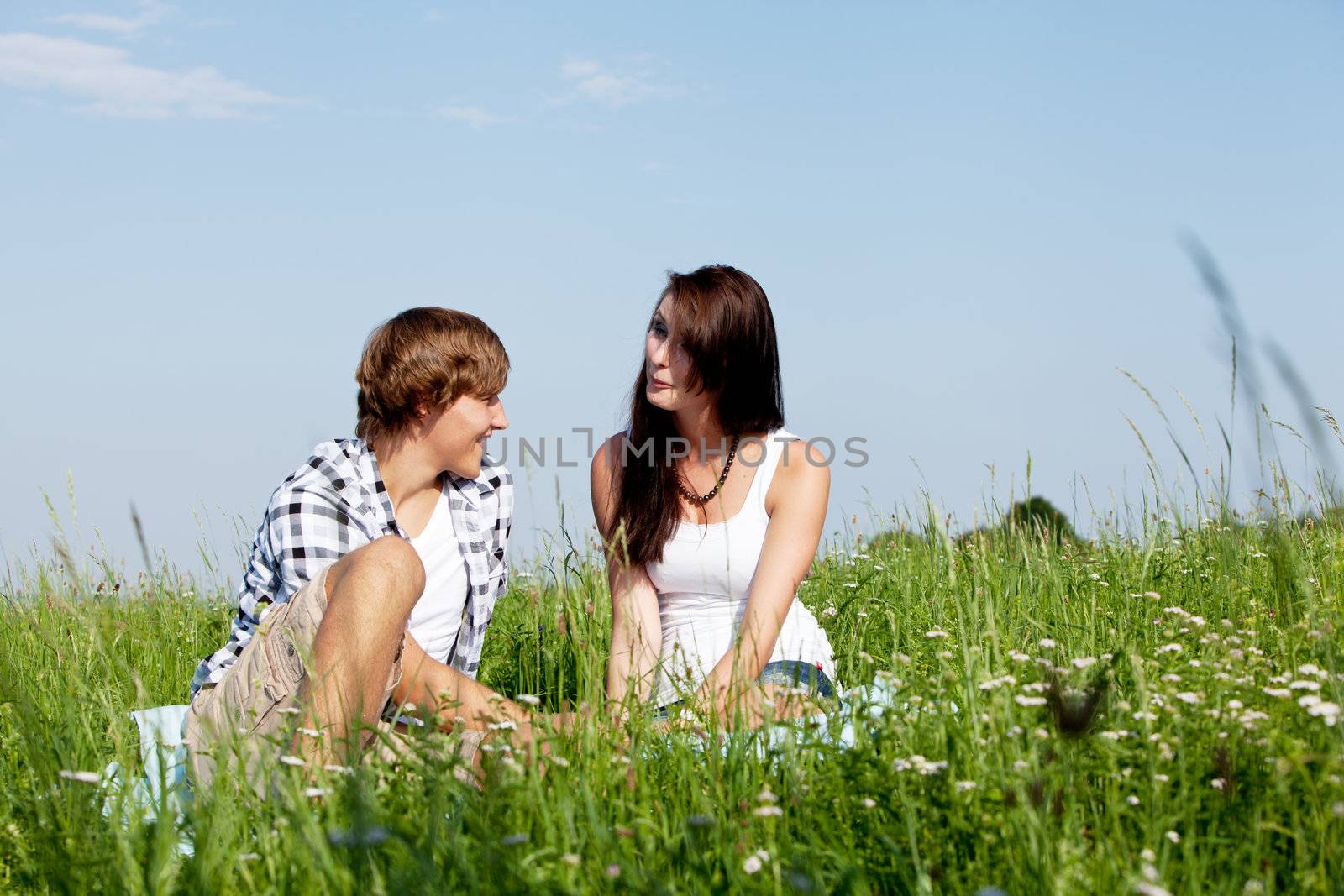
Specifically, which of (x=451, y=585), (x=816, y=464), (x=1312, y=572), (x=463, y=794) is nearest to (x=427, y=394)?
(x=451, y=585)

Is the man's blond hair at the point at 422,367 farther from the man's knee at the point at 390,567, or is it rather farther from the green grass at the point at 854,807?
the green grass at the point at 854,807

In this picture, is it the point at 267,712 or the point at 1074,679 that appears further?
the point at 267,712

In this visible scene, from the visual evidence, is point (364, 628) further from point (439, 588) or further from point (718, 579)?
point (718, 579)

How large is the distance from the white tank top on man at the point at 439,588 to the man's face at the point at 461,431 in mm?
215

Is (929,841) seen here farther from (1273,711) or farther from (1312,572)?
(1312,572)

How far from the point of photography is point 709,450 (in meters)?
4.50

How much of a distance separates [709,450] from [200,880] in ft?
8.46

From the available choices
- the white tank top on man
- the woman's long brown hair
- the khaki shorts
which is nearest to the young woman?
the woman's long brown hair

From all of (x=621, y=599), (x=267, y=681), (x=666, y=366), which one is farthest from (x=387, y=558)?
(x=666, y=366)

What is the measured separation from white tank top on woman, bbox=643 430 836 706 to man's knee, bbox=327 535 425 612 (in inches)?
43.6

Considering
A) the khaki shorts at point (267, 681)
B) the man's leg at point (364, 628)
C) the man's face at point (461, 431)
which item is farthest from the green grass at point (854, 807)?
the man's face at point (461, 431)

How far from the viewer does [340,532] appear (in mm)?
4023

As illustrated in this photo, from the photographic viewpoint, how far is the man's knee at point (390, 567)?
3398 mm

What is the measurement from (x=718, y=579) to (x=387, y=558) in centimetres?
134
